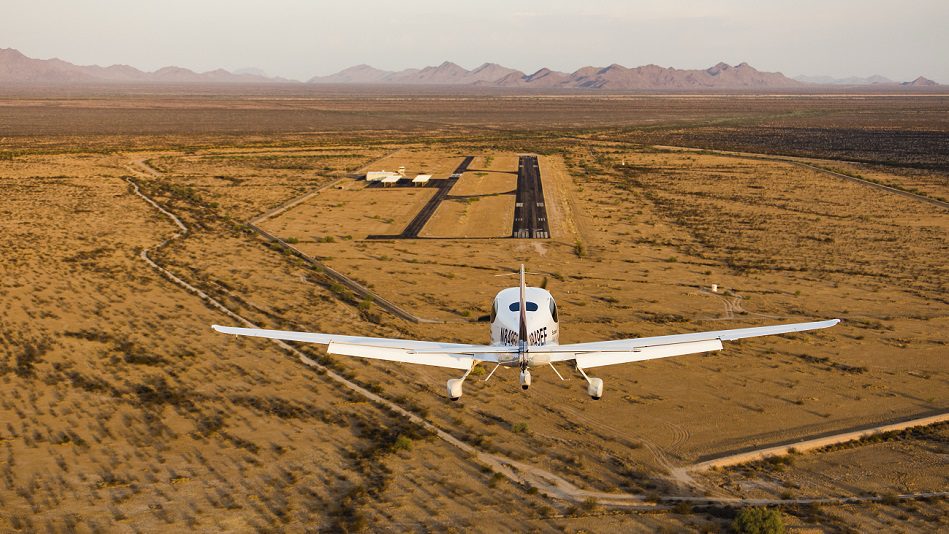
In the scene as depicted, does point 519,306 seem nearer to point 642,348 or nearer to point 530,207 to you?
point 642,348

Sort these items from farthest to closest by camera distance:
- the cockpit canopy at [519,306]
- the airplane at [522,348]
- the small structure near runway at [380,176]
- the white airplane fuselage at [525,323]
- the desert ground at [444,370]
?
the small structure near runway at [380,176], the cockpit canopy at [519,306], the white airplane fuselage at [525,323], the airplane at [522,348], the desert ground at [444,370]

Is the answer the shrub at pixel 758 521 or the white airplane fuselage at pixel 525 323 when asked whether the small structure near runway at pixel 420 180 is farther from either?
the shrub at pixel 758 521

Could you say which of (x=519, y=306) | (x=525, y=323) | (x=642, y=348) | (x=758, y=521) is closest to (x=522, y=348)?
(x=525, y=323)

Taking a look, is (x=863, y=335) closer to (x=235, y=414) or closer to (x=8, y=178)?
(x=235, y=414)

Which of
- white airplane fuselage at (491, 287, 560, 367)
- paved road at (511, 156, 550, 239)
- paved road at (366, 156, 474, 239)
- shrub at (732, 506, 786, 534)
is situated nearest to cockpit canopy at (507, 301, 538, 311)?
white airplane fuselage at (491, 287, 560, 367)

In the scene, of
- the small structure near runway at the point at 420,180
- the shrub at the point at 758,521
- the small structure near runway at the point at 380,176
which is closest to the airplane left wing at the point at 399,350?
the shrub at the point at 758,521

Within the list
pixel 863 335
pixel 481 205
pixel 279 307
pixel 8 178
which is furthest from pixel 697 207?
pixel 8 178
